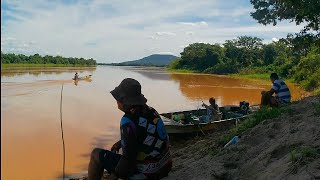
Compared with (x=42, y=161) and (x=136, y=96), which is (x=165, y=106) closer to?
(x=42, y=161)

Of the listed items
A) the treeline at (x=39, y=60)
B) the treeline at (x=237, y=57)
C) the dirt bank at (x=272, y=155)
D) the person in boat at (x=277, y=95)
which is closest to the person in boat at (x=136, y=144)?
the dirt bank at (x=272, y=155)

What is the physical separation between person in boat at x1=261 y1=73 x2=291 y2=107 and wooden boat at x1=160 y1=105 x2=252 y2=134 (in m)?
2.03

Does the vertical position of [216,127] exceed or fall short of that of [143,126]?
it falls short

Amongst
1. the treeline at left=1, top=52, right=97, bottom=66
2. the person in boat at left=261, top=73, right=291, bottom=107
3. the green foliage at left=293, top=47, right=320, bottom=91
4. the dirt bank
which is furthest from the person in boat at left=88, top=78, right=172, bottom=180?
the treeline at left=1, top=52, right=97, bottom=66

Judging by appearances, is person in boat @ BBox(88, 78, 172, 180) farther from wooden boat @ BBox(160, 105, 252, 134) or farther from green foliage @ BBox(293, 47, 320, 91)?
green foliage @ BBox(293, 47, 320, 91)

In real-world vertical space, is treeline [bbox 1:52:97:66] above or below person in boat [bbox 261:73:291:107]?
above

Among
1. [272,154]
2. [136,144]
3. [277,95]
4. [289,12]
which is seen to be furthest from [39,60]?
[136,144]

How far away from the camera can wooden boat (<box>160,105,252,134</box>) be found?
10875 millimetres

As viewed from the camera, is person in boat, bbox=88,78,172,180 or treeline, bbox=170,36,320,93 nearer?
person in boat, bbox=88,78,172,180

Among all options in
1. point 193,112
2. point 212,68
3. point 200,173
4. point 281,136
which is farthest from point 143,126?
point 212,68

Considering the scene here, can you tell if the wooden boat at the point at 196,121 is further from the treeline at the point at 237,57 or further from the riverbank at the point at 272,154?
the treeline at the point at 237,57

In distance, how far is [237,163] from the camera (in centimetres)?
547

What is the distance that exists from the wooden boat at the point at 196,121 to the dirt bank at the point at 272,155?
137 inches

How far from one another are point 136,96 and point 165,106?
1954 centimetres
